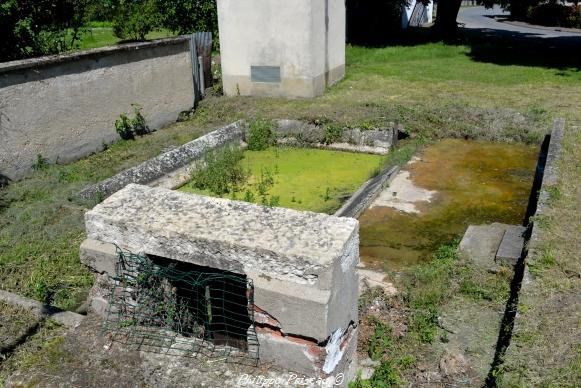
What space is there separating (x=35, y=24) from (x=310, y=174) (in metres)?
6.54

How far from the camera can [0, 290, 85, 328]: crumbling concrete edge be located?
4273 millimetres

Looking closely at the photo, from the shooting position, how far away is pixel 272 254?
10.6 feet

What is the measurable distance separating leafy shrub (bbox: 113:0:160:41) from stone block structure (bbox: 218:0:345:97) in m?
5.77

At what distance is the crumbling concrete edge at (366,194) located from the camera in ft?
23.7

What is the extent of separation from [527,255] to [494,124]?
240 inches

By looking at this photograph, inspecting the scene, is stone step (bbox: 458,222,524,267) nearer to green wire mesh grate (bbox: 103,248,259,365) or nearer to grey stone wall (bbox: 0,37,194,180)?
green wire mesh grate (bbox: 103,248,259,365)

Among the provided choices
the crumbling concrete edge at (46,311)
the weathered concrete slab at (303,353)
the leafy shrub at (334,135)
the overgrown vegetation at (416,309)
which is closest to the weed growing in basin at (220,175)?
the leafy shrub at (334,135)

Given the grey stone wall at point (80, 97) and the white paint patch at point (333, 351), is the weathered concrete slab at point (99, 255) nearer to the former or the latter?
the white paint patch at point (333, 351)

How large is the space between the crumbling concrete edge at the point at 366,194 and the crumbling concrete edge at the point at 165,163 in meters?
3.04

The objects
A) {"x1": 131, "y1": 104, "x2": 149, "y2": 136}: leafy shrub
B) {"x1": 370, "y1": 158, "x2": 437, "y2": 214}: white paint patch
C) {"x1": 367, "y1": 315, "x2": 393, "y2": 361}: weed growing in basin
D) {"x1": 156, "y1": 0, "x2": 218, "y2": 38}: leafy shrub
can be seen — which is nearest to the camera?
{"x1": 367, "y1": 315, "x2": 393, "y2": 361}: weed growing in basin

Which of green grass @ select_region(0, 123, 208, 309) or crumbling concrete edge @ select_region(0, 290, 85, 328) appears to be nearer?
crumbling concrete edge @ select_region(0, 290, 85, 328)

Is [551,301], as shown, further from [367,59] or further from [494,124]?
[367,59]

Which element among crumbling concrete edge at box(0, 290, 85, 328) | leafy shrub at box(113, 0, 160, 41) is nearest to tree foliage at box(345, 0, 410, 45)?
leafy shrub at box(113, 0, 160, 41)

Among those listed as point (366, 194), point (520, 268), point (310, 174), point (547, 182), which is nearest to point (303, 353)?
point (520, 268)
